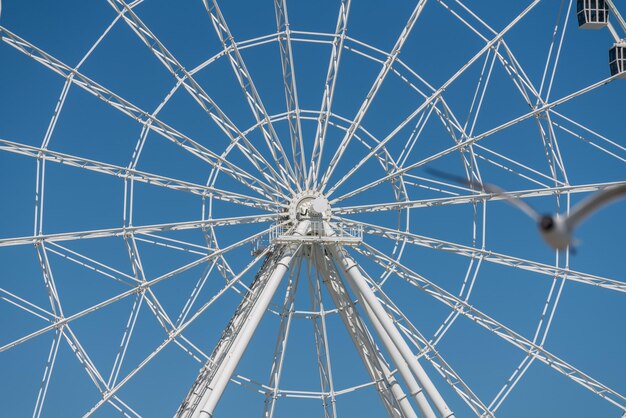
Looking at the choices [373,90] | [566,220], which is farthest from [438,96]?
[566,220]

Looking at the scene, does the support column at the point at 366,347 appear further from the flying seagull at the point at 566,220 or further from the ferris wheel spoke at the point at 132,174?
the flying seagull at the point at 566,220

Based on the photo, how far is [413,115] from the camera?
1763 inches

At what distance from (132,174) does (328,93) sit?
8636mm

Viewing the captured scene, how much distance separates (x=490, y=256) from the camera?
43.6 meters

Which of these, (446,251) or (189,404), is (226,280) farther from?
(446,251)

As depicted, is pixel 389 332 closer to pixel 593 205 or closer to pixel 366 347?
pixel 366 347

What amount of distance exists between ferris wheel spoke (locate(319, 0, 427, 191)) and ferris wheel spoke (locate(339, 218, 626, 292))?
6.75 ft

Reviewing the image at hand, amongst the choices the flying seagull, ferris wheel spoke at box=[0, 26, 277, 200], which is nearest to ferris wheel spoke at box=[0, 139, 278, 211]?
ferris wheel spoke at box=[0, 26, 277, 200]

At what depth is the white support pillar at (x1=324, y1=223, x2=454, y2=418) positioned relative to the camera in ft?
136

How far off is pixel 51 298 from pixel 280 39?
42.9 ft

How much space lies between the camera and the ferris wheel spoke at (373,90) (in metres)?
43.8

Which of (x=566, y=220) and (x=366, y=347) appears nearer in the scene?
(x=566, y=220)

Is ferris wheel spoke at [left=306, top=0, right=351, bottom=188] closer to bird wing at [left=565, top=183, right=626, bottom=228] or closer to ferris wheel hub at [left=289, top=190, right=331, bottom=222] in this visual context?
ferris wheel hub at [left=289, top=190, right=331, bottom=222]

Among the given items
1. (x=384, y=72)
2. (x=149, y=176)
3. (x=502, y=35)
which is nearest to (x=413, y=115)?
(x=384, y=72)
